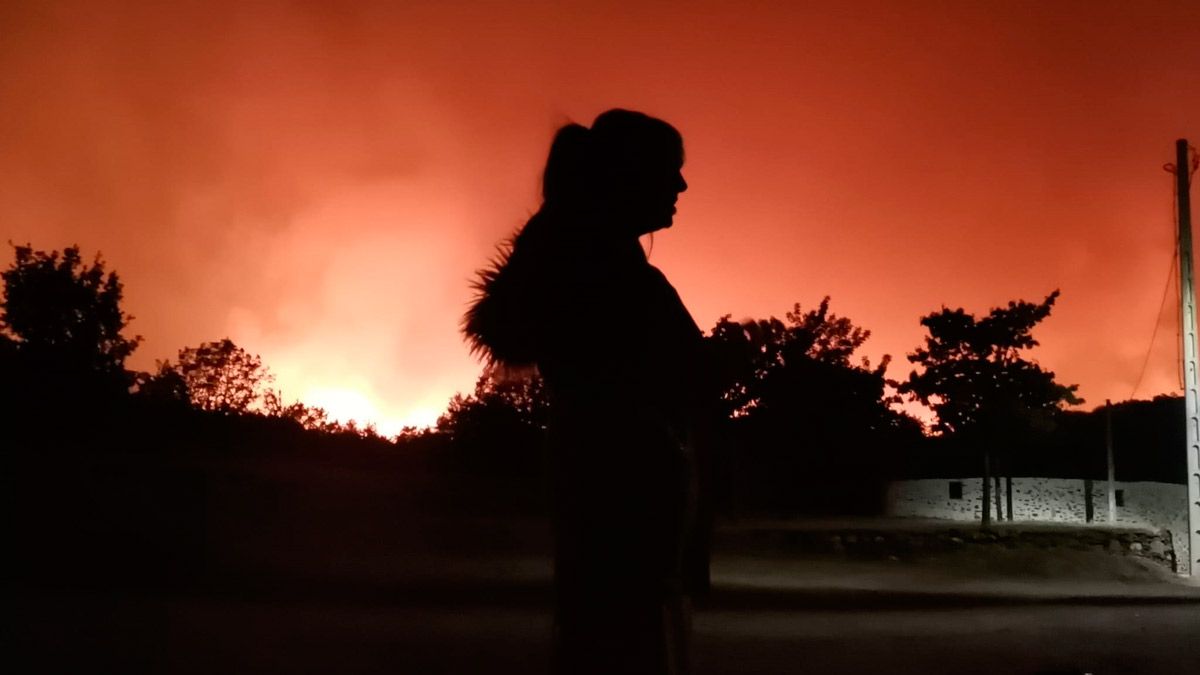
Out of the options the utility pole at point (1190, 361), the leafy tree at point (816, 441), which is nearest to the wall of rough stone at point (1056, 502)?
the leafy tree at point (816, 441)

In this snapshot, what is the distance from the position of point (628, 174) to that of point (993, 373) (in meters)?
37.4

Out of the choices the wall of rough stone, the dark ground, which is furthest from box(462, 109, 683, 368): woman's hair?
the wall of rough stone

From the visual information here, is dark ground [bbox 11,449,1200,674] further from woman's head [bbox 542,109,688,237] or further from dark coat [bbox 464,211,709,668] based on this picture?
woman's head [bbox 542,109,688,237]

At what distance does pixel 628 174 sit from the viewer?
5.23 feet

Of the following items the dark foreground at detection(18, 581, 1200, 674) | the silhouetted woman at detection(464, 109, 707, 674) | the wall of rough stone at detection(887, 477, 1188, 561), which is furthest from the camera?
the wall of rough stone at detection(887, 477, 1188, 561)

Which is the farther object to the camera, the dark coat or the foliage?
the foliage

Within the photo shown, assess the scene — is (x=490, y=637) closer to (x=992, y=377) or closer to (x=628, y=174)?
(x=628, y=174)

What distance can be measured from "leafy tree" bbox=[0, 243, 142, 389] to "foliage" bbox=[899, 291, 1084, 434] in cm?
3330

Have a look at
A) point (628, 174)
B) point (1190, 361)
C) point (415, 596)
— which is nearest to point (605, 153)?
point (628, 174)

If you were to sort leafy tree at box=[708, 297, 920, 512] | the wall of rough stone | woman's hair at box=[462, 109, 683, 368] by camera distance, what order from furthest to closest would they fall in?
leafy tree at box=[708, 297, 920, 512] < the wall of rough stone < woman's hair at box=[462, 109, 683, 368]

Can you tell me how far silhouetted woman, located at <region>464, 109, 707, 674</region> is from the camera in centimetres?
143

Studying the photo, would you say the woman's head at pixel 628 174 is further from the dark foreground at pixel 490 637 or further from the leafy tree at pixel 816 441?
the leafy tree at pixel 816 441

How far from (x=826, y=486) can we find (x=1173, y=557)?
630 inches

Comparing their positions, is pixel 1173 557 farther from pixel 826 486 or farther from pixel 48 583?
pixel 48 583
